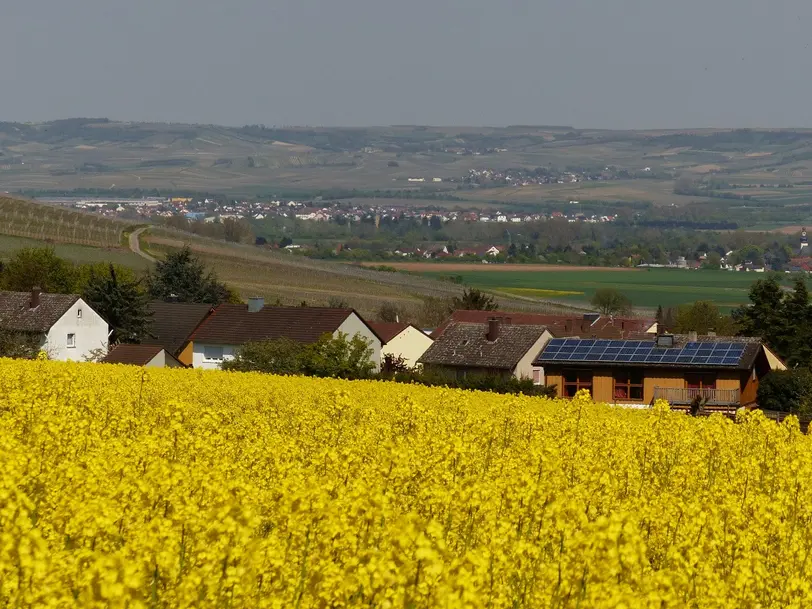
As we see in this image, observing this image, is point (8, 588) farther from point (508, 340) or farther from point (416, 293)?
point (416, 293)

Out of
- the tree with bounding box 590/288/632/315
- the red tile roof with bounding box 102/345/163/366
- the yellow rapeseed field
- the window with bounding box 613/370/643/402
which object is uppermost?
the yellow rapeseed field

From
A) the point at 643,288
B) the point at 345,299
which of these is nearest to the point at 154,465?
the point at 345,299

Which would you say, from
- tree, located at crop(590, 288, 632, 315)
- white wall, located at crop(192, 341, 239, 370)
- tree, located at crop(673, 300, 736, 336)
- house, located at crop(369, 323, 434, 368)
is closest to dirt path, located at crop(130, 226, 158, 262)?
tree, located at crop(590, 288, 632, 315)

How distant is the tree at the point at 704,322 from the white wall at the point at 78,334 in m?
38.4

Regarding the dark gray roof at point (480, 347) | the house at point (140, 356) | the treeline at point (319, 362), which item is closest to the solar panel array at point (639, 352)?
the dark gray roof at point (480, 347)

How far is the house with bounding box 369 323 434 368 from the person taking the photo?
2795 inches

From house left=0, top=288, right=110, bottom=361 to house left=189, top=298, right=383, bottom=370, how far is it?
205 inches

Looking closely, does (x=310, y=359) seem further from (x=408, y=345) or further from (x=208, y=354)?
(x=408, y=345)

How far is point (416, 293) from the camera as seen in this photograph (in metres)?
126

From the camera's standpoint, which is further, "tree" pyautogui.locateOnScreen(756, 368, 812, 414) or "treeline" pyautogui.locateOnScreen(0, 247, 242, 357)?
"treeline" pyautogui.locateOnScreen(0, 247, 242, 357)

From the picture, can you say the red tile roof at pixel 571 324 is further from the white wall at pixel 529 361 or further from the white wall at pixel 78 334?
the white wall at pixel 78 334

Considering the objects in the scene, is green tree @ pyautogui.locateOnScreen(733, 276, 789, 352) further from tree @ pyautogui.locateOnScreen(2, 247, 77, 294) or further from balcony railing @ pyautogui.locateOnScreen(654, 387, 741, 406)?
tree @ pyautogui.locateOnScreen(2, 247, 77, 294)

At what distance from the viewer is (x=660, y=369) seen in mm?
56625

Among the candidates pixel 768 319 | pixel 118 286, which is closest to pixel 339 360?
pixel 118 286
